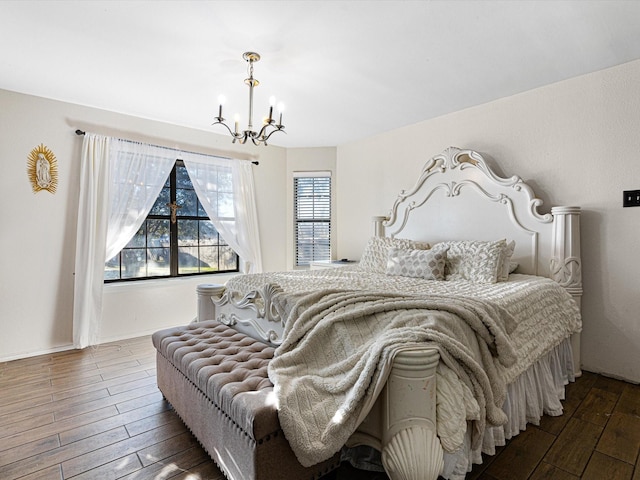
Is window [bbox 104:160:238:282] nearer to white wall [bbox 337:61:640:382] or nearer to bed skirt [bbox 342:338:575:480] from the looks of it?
bed skirt [bbox 342:338:575:480]

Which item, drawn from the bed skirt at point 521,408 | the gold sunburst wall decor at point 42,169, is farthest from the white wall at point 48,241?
the bed skirt at point 521,408

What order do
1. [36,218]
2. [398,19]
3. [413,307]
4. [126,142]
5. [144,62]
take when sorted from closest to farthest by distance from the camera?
[413,307] < [398,19] < [144,62] < [36,218] < [126,142]

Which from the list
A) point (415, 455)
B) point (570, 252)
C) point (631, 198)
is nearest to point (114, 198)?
point (415, 455)

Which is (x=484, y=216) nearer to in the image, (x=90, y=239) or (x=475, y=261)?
(x=475, y=261)

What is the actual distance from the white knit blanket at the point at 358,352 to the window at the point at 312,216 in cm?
320

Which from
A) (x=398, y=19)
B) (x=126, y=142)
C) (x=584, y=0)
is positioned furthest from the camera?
(x=126, y=142)

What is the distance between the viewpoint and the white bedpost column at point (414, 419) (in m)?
1.19

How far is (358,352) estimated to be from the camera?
1463 millimetres

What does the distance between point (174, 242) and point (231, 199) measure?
0.91 metres

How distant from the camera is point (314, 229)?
200 inches

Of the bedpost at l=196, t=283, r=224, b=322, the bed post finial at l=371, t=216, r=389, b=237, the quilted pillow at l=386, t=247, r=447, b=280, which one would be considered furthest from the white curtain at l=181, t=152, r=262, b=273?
the quilted pillow at l=386, t=247, r=447, b=280

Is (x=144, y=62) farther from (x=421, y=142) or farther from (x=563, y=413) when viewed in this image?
(x=563, y=413)

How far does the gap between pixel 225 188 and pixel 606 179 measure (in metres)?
3.93

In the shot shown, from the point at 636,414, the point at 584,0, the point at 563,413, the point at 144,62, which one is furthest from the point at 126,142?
the point at 636,414
